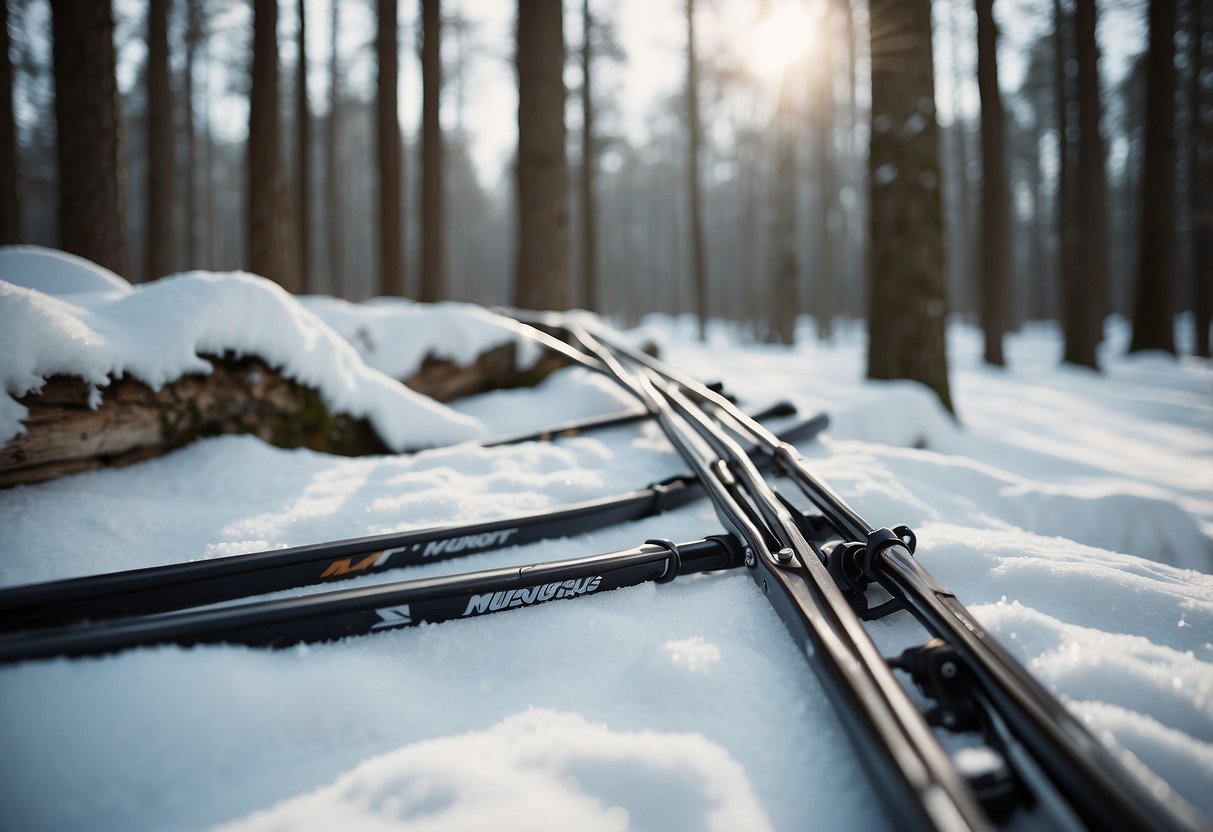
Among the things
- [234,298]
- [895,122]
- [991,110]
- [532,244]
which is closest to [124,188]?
[532,244]

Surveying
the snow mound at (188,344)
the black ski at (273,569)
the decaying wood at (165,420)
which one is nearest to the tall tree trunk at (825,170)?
the snow mound at (188,344)

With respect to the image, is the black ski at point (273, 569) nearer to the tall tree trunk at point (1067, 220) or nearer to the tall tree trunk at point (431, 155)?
the tall tree trunk at point (431, 155)

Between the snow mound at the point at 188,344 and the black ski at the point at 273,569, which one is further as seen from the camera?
Answer: the snow mound at the point at 188,344

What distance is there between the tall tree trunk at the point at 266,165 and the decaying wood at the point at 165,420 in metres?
4.72

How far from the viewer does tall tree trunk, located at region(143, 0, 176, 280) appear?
32.3 ft

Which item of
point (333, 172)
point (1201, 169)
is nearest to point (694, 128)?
point (333, 172)

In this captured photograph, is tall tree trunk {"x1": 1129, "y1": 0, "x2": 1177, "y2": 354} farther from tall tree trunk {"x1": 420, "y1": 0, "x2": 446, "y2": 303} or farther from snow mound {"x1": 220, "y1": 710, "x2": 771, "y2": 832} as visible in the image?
snow mound {"x1": 220, "y1": 710, "x2": 771, "y2": 832}

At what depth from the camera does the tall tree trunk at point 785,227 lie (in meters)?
12.7

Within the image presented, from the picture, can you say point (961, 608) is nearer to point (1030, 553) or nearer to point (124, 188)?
point (1030, 553)

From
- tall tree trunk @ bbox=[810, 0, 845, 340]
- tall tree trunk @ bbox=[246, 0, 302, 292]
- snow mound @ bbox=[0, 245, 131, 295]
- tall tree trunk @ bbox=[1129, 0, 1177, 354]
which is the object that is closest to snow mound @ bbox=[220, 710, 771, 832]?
snow mound @ bbox=[0, 245, 131, 295]

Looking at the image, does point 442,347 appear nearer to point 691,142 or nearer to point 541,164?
point 541,164

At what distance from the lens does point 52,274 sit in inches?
101

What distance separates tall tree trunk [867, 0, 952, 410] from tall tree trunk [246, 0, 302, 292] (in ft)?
20.1

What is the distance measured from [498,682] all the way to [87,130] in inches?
248
